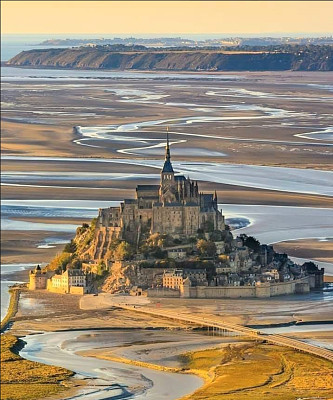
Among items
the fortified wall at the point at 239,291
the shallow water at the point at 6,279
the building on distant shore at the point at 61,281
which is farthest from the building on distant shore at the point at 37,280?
the fortified wall at the point at 239,291

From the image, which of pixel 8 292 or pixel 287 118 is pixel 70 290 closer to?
pixel 8 292

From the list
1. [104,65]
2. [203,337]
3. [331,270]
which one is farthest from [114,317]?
[104,65]

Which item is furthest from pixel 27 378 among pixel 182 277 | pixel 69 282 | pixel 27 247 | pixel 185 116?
pixel 185 116

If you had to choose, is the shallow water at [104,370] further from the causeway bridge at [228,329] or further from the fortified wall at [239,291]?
the fortified wall at [239,291]

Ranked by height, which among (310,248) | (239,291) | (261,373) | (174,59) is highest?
(174,59)

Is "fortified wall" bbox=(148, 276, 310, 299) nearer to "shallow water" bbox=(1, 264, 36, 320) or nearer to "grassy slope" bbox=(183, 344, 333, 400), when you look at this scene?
"shallow water" bbox=(1, 264, 36, 320)

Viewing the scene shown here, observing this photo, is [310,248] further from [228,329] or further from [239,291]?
[228,329]

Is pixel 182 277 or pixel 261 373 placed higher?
pixel 182 277

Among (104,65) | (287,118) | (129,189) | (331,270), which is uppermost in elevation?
(104,65)

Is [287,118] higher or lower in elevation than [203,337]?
higher
